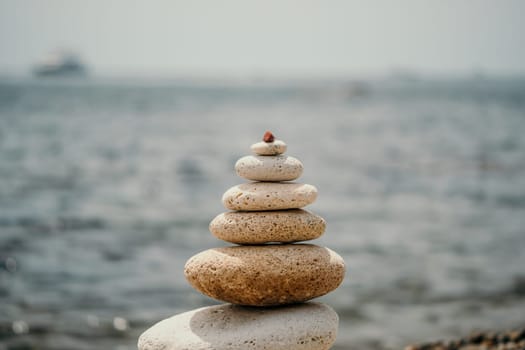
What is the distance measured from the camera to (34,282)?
10703 mm

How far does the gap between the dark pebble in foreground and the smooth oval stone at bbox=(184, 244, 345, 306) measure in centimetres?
331

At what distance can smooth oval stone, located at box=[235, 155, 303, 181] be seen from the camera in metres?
4.84

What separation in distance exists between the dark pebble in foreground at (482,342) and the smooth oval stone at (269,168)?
375 cm

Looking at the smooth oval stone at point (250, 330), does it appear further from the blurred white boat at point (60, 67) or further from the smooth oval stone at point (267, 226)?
the blurred white boat at point (60, 67)

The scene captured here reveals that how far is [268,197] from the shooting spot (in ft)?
15.6

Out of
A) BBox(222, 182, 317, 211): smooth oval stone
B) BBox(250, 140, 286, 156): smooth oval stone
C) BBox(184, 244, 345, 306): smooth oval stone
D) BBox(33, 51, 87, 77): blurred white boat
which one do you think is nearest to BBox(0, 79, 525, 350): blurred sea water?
BBox(184, 244, 345, 306): smooth oval stone

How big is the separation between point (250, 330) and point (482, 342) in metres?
4.02

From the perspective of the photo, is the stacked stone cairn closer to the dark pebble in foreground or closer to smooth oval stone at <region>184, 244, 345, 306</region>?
smooth oval stone at <region>184, 244, 345, 306</region>

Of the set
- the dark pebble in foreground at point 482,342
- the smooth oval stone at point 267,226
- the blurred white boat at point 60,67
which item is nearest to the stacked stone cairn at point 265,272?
the smooth oval stone at point 267,226

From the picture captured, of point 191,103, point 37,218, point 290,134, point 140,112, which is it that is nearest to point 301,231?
point 37,218

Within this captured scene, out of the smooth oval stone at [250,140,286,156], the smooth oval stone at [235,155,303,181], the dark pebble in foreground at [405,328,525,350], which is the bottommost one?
the dark pebble in foreground at [405,328,525,350]

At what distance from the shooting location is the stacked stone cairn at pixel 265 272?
15.3 ft

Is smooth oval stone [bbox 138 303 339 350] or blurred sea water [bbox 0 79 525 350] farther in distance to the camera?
blurred sea water [bbox 0 79 525 350]

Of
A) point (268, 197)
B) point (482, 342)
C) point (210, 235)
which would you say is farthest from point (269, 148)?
point (210, 235)
